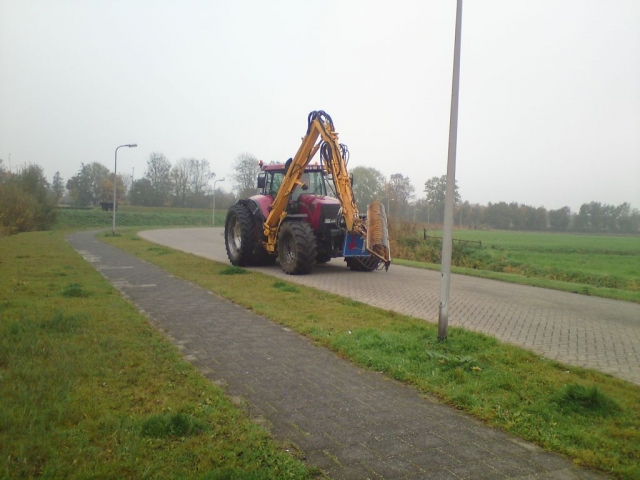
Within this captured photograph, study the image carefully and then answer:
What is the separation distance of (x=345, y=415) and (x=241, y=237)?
488 inches

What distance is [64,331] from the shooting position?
23.5 feet

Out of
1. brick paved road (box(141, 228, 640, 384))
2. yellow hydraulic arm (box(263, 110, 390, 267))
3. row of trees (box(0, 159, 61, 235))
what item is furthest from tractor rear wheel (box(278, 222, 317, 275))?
row of trees (box(0, 159, 61, 235))

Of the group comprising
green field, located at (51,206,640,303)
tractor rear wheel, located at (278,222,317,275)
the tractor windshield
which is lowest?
green field, located at (51,206,640,303)

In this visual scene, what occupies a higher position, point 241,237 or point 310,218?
point 310,218

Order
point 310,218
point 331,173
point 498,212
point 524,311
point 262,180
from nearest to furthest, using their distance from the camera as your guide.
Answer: point 524,311
point 331,173
point 310,218
point 262,180
point 498,212

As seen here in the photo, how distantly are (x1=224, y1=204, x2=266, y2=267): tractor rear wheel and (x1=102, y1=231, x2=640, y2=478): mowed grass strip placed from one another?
7146 millimetres

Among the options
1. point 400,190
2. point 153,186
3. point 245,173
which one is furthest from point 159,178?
point 400,190

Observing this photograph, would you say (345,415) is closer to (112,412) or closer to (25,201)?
(112,412)

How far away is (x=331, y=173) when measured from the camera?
48.1 feet

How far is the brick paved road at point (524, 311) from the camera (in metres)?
7.30

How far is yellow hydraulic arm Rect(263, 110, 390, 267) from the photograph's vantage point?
45.7 ft

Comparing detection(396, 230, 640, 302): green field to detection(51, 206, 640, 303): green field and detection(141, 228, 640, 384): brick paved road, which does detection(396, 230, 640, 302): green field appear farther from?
detection(141, 228, 640, 384): brick paved road

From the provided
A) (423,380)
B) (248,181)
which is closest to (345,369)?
(423,380)

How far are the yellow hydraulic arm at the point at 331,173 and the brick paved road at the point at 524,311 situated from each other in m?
1.21
